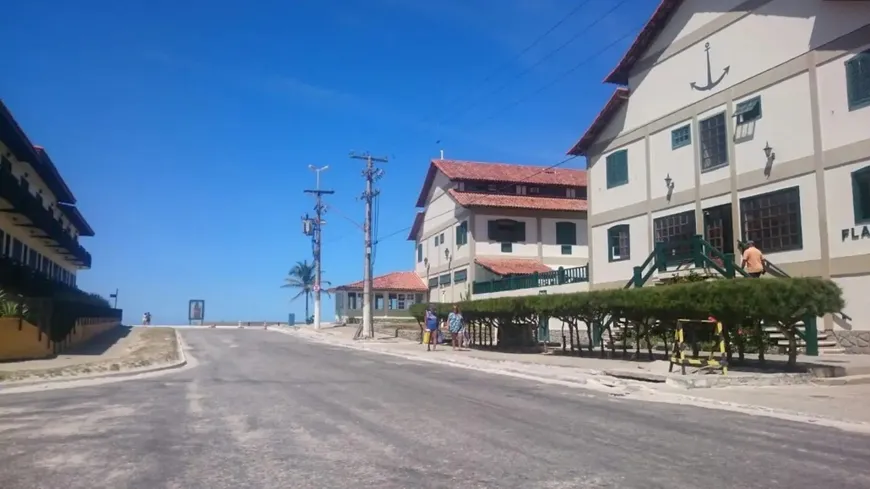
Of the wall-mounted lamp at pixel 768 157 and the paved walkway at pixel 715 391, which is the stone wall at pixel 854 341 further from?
the wall-mounted lamp at pixel 768 157

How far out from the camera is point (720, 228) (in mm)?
25375

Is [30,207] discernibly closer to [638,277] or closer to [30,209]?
[30,209]

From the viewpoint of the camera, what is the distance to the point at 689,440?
8.55 m

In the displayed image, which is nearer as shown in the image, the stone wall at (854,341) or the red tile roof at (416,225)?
the stone wall at (854,341)

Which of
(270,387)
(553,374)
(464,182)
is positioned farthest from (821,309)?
(464,182)

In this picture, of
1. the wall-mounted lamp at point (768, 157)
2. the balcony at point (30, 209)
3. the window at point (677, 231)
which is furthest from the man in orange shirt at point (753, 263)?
the balcony at point (30, 209)

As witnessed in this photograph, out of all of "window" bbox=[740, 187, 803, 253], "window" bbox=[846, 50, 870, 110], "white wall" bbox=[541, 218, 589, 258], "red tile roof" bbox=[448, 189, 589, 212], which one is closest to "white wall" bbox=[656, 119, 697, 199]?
"window" bbox=[740, 187, 803, 253]

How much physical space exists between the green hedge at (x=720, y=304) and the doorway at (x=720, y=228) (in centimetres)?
524

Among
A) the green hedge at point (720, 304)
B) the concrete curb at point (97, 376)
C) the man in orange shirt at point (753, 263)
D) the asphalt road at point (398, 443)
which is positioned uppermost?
the man in orange shirt at point (753, 263)

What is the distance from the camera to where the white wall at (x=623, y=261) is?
95.5ft

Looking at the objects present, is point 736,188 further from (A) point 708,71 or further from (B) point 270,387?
(B) point 270,387

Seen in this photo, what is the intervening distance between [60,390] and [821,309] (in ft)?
51.9

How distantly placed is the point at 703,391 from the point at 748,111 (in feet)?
44.2

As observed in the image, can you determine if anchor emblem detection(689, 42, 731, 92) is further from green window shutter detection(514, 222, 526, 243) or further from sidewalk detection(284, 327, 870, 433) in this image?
green window shutter detection(514, 222, 526, 243)
